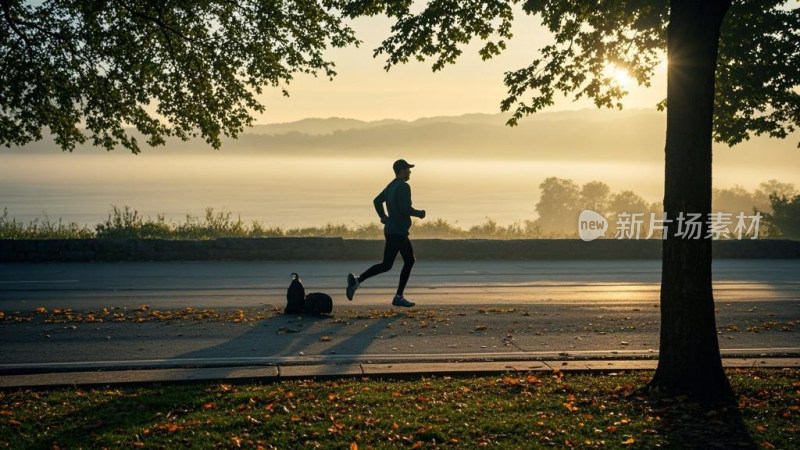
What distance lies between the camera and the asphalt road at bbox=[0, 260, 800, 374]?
9.90 m

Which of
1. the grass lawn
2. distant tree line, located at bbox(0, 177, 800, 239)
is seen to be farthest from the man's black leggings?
distant tree line, located at bbox(0, 177, 800, 239)

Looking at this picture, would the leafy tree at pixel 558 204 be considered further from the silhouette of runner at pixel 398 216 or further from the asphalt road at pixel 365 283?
the silhouette of runner at pixel 398 216

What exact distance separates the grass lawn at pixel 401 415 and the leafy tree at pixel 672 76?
0.61 metres

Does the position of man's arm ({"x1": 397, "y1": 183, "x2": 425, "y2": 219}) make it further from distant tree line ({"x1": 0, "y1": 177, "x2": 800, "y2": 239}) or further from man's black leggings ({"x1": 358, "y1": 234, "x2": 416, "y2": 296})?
distant tree line ({"x1": 0, "y1": 177, "x2": 800, "y2": 239})

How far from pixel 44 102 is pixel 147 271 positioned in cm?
415

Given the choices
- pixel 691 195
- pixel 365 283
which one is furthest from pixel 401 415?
pixel 365 283

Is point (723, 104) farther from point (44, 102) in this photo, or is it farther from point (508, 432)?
point (44, 102)

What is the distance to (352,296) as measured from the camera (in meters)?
13.6

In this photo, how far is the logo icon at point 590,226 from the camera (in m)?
22.0

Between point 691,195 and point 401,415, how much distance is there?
134 inches

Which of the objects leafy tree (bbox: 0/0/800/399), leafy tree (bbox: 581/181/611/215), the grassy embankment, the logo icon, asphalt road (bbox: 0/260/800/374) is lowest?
asphalt road (bbox: 0/260/800/374)

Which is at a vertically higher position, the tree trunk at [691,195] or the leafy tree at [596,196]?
the leafy tree at [596,196]

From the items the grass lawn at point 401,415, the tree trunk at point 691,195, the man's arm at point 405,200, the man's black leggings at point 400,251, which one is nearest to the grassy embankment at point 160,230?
the man's black leggings at point 400,251

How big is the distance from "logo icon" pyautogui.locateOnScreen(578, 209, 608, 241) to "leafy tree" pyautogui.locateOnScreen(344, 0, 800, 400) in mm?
5817
